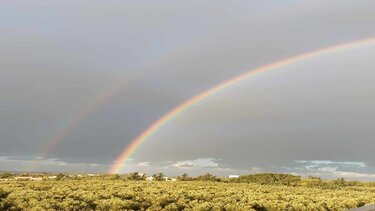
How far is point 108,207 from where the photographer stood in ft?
84.3

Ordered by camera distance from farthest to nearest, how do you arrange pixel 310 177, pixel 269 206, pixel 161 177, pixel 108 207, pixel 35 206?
1. pixel 310 177
2. pixel 161 177
3. pixel 269 206
4. pixel 108 207
5. pixel 35 206

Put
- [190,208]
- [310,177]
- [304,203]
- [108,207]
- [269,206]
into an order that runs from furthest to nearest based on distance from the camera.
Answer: [310,177] → [304,203] → [269,206] → [190,208] → [108,207]

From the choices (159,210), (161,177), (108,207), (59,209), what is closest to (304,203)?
(159,210)

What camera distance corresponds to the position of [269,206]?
106 feet

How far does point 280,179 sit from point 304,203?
70.7 metres

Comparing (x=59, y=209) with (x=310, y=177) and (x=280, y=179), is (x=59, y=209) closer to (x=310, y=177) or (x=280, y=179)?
(x=280, y=179)

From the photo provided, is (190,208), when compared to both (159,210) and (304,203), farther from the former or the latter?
(304,203)

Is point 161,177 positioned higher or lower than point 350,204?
higher

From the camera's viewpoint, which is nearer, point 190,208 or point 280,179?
point 190,208


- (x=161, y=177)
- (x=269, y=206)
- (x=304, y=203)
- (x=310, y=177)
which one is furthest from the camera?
(x=310, y=177)

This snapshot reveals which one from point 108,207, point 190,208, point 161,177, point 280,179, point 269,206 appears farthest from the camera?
point 280,179

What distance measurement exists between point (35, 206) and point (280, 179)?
87958 millimetres

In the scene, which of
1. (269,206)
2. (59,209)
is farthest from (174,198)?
(59,209)

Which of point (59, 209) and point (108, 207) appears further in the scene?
point (108, 207)
